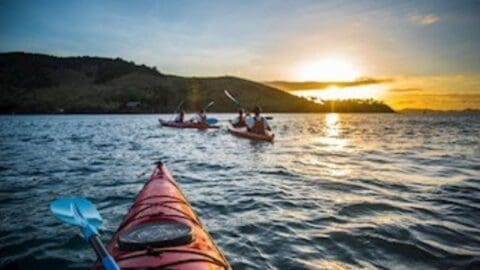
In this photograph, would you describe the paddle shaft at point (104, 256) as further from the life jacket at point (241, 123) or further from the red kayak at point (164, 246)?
the life jacket at point (241, 123)

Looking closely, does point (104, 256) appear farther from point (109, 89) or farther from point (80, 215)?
point (109, 89)

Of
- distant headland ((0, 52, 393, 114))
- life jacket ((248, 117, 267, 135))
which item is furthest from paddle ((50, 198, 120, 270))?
distant headland ((0, 52, 393, 114))

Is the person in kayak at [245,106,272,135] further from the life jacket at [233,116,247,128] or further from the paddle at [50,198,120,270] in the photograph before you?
the paddle at [50,198,120,270]

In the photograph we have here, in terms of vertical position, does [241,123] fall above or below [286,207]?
above

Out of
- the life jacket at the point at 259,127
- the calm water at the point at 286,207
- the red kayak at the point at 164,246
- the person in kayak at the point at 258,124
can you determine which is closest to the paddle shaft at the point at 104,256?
the red kayak at the point at 164,246

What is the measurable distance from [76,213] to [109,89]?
421ft

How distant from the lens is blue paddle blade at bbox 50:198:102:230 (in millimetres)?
3904

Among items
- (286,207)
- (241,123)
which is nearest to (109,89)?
(241,123)

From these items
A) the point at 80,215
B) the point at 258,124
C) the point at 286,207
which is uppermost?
the point at 258,124

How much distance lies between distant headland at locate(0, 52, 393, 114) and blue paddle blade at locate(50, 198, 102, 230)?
111 metres

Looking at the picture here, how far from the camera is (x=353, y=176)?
1223 cm

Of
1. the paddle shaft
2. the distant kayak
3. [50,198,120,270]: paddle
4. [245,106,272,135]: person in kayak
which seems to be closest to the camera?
the paddle shaft

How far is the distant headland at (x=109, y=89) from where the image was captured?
109 metres

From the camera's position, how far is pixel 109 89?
408 feet
